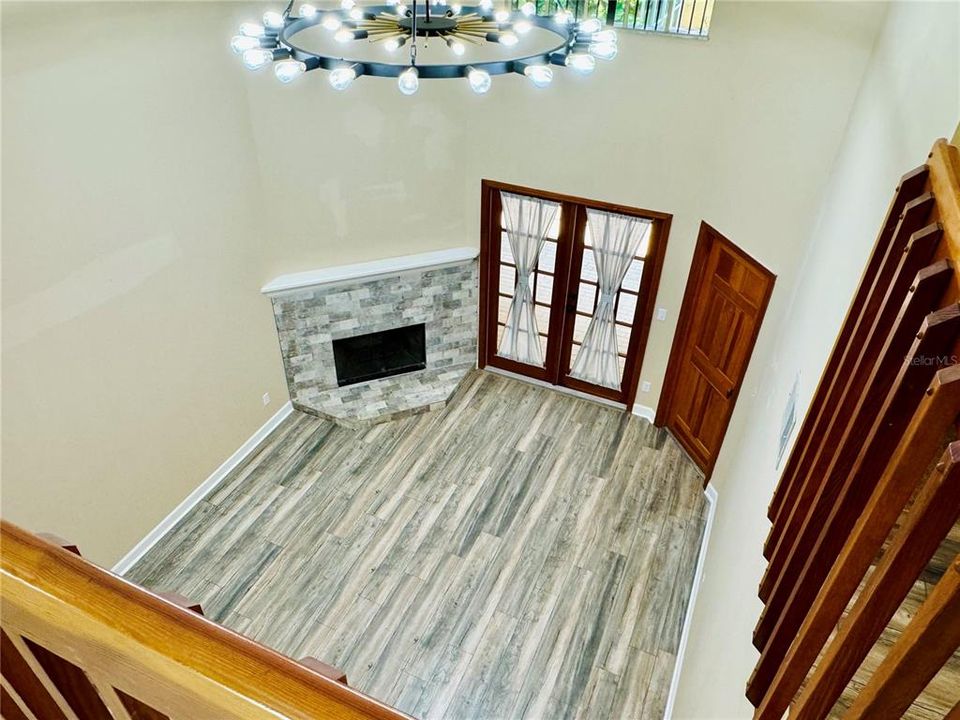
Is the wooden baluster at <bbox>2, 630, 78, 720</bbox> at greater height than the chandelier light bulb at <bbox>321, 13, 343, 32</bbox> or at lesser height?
lesser

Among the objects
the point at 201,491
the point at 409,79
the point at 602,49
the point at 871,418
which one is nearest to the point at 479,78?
the point at 409,79

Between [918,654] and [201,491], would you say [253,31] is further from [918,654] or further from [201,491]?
[201,491]

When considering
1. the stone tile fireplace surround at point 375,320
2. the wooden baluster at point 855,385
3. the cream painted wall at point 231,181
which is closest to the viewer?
the wooden baluster at point 855,385

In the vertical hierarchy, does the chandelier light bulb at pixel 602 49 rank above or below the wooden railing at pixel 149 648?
above

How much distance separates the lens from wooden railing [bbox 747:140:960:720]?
36.5 inches

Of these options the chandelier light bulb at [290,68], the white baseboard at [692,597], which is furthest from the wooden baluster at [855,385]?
the white baseboard at [692,597]

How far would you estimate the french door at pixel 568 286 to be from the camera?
19.3 ft

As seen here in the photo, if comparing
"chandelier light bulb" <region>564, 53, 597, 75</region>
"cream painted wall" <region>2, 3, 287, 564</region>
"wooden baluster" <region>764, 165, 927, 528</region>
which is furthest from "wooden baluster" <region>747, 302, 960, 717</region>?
"cream painted wall" <region>2, 3, 287, 564</region>

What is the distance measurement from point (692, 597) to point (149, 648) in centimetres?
487

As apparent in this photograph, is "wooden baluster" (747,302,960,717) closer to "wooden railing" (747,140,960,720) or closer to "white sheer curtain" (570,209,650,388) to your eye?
"wooden railing" (747,140,960,720)

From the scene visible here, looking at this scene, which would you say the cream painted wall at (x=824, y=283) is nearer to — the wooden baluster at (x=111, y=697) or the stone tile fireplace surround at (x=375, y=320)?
the wooden baluster at (x=111, y=697)

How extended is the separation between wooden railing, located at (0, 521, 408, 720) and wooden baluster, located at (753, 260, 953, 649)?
105 centimetres

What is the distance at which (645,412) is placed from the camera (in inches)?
259

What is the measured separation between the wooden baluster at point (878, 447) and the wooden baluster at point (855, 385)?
0.39 ft
